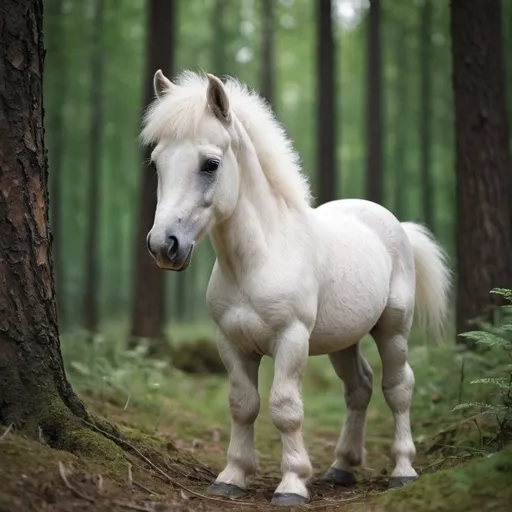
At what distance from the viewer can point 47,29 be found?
16594mm

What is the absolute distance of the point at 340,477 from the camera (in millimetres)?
5559

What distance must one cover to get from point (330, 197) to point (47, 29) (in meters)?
8.17

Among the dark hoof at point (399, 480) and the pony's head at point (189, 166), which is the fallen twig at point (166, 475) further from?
the pony's head at point (189, 166)

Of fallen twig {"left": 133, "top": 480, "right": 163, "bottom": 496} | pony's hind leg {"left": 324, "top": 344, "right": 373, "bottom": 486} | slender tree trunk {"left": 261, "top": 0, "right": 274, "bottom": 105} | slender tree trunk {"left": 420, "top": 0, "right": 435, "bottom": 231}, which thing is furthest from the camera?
slender tree trunk {"left": 261, "top": 0, "right": 274, "bottom": 105}

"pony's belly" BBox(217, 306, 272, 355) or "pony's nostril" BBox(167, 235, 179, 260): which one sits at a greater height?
"pony's nostril" BBox(167, 235, 179, 260)

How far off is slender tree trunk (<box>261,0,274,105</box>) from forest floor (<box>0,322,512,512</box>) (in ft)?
34.5

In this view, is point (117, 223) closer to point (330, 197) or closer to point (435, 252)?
point (330, 197)

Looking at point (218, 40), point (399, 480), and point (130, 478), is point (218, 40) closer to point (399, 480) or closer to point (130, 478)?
point (399, 480)

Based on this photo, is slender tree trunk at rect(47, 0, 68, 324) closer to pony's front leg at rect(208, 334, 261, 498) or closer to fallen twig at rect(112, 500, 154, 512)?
pony's front leg at rect(208, 334, 261, 498)

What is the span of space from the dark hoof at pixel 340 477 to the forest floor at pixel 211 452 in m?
0.09

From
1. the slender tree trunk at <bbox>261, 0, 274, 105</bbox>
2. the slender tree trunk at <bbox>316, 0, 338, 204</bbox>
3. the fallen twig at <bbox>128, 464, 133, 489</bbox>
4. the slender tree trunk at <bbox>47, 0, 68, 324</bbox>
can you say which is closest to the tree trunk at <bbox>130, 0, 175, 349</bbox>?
the slender tree trunk at <bbox>316, 0, 338, 204</bbox>

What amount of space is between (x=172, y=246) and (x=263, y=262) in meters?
0.81

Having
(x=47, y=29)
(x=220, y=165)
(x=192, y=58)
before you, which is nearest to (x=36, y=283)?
(x=220, y=165)

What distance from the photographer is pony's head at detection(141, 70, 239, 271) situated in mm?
4078
